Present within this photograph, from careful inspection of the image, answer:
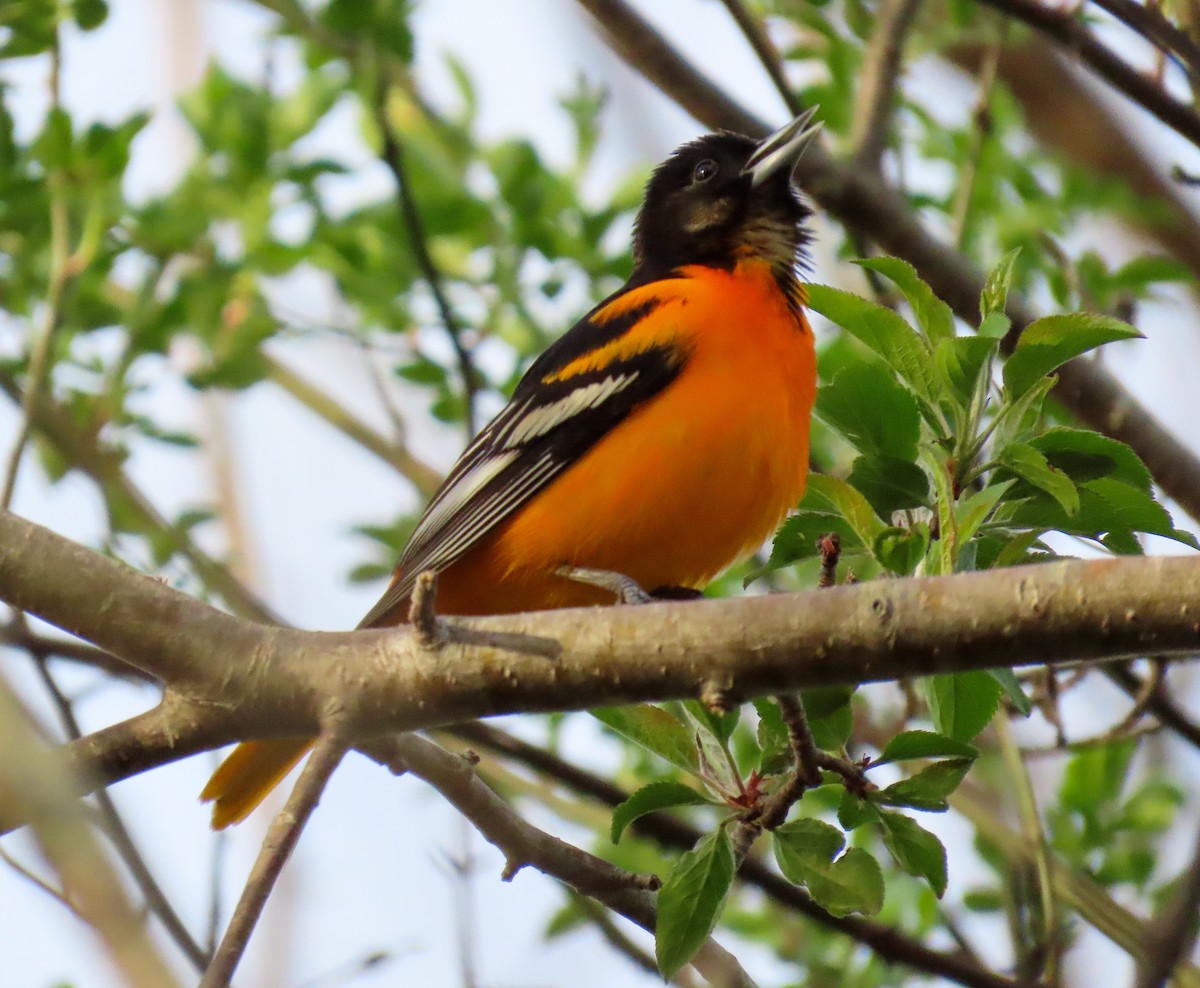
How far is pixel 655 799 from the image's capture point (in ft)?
9.31

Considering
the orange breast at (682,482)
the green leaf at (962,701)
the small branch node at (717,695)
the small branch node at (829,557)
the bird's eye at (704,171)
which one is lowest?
the small branch node at (717,695)

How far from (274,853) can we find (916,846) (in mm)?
1095

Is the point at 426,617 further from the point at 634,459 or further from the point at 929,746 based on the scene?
the point at 634,459

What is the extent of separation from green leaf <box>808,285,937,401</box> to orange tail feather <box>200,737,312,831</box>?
1.94 meters

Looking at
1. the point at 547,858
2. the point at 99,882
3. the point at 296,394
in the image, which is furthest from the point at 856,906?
the point at 296,394

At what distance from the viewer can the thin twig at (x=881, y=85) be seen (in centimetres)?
504

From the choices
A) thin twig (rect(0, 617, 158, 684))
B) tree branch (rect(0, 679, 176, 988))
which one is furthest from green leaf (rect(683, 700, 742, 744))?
thin twig (rect(0, 617, 158, 684))

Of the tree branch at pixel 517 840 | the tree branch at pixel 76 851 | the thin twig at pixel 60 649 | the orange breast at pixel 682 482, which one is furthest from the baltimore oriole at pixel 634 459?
the tree branch at pixel 76 851

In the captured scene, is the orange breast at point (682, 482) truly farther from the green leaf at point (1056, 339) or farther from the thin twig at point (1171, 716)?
the green leaf at point (1056, 339)

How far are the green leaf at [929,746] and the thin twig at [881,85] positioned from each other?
107 inches

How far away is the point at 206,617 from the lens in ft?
8.98

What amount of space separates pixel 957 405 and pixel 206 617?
1.38 metres

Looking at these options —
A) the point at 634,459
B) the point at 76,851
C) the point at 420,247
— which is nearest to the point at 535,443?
the point at 634,459

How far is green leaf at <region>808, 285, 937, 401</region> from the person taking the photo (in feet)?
9.61
